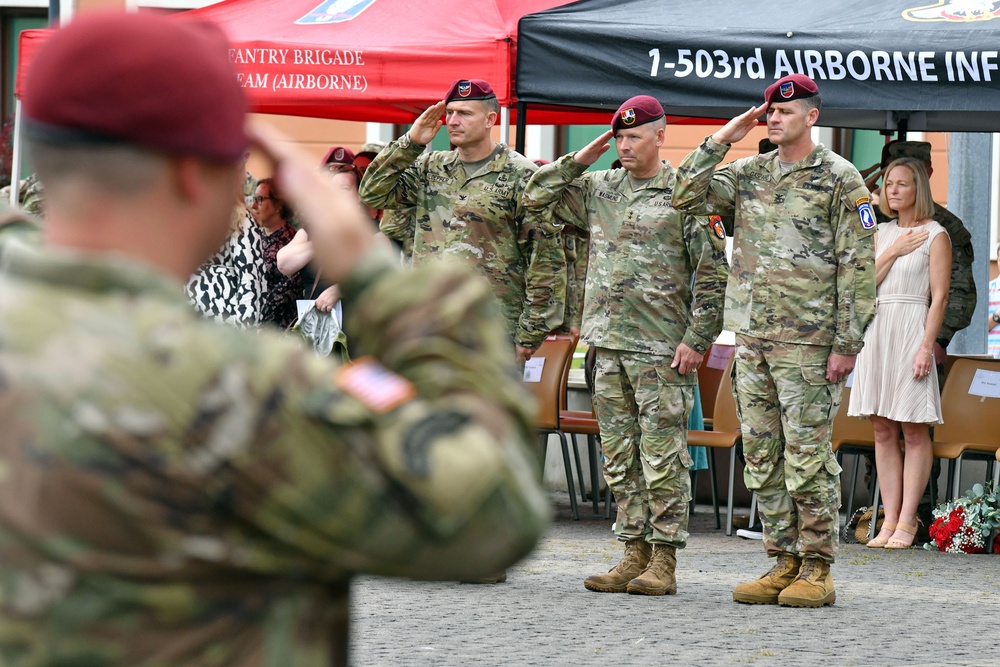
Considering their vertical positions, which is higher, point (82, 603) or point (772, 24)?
point (772, 24)

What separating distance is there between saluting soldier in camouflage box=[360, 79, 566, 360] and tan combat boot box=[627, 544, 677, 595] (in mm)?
1115

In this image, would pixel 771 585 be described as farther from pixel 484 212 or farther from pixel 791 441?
pixel 484 212

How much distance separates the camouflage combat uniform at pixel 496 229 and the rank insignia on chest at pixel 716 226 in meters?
0.74

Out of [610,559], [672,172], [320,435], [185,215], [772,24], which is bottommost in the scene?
[610,559]

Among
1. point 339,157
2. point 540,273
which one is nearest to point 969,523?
point 540,273

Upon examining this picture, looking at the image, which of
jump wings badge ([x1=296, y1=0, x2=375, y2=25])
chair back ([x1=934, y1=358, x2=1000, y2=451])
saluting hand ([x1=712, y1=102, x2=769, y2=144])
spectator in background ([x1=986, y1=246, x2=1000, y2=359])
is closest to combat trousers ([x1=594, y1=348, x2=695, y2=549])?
saluting hand ([x1=712, y1=102, x2=769, y2=144])

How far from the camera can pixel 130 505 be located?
3.70ft

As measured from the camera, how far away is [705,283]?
648 centimetres

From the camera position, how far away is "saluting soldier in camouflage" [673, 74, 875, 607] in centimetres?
620

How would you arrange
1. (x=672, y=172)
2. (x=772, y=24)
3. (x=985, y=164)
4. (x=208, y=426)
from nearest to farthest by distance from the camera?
1. (x=208, y=426)
2. (x=672, y=172)
3. (x=772, y=24)
4. (x=985, y=164)

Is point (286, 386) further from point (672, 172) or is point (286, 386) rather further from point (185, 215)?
point (672, 172)

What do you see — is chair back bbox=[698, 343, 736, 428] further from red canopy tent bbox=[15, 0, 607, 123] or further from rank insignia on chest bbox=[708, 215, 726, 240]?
rank insignia on chest bbox=[708, 215, 726, 240]

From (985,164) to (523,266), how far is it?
452 centimetres

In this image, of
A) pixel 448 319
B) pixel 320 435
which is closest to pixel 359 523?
pixel 320 435
